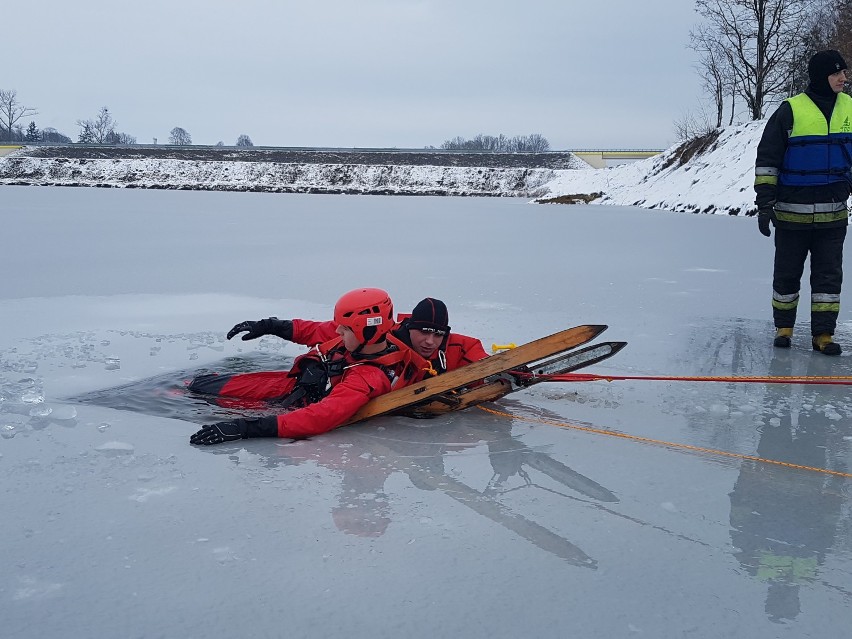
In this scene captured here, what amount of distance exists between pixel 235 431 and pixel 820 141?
13.6ft

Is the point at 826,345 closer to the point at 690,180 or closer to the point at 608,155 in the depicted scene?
the point at 690,180

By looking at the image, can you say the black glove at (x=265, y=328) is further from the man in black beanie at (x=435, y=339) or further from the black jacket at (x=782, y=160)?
the black jacket at (x=782, y=160)

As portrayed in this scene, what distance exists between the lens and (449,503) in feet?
8.47

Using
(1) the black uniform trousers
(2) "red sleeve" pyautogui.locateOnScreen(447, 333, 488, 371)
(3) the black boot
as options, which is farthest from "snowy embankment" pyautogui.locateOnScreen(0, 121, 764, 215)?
(2) "red sleeve" pyautogui.locateOnScreen(447, 333, 488, 371)

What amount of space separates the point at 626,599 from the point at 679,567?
255 mm

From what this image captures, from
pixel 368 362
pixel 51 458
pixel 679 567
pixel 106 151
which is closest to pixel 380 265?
pixel 368 362

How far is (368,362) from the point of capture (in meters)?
3.68

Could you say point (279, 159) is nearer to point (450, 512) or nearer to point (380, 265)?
point (380, 265)

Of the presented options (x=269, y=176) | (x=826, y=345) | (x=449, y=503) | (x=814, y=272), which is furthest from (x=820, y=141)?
(x=269, y=176)

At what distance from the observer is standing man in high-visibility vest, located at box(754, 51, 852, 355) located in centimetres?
509

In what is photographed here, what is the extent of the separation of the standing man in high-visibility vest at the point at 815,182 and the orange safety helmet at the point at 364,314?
285 centimetres

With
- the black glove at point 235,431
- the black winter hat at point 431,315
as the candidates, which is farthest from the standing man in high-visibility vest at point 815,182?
the black glove at point 235,431

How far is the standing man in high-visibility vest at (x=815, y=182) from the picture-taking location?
5.09 meters

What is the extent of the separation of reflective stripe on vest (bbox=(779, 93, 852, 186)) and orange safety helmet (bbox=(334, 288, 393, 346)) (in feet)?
10.5
